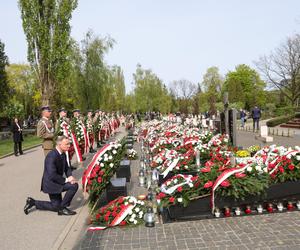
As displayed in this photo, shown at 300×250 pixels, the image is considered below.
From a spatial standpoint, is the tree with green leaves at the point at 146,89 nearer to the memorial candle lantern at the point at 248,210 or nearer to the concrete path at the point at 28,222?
the concrete path at the point at 28,222

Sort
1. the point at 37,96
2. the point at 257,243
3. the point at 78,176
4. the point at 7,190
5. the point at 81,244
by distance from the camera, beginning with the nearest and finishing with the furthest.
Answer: the point at 257,243
the point at 81,244
the point at 7,190
the point at 78,176
the point at 37,96

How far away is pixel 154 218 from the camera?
18.2 ft

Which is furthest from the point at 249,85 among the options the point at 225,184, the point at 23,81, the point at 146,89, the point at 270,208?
the point at 225,184

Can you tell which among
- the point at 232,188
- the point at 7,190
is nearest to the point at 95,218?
the point at 232,188

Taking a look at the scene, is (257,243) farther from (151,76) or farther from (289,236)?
(151,76)

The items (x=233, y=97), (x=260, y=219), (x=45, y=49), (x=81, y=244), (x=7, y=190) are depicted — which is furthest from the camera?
(x=233, y=97)

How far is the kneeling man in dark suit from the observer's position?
597cm

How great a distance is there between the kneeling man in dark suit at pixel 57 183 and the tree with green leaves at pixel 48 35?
842 inches

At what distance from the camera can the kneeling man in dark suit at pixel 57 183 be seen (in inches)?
235

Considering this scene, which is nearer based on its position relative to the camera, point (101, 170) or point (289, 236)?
point (289, 236)

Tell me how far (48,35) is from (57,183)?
73.9ft

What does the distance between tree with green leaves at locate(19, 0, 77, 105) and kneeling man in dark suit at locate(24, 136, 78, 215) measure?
21383mm

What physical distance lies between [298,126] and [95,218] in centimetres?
2580

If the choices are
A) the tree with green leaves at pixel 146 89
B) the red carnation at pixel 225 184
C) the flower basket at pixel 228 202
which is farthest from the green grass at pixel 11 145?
the tree with green leaves at pixel 146 89
